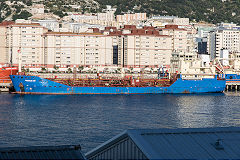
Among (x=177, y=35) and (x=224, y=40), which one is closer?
(x=177, y=35)

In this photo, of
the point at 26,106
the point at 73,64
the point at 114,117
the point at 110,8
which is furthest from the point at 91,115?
the point at 110,8

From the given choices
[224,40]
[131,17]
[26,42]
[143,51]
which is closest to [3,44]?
[26,42]

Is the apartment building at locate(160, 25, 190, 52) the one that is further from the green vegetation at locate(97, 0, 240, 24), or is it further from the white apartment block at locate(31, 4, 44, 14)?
the green vegetation at locate(97, 0, 240, 24)

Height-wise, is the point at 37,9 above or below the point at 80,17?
above


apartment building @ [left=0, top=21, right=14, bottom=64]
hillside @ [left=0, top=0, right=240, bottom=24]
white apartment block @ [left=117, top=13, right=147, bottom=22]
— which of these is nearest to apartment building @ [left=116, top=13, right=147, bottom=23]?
white apartment block @ [left=117, top=13, right=147, bottom=22]

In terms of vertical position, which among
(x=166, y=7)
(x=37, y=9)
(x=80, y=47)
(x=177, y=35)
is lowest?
(x=80, y=47)

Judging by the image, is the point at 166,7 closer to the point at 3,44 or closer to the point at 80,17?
the point at 80,17

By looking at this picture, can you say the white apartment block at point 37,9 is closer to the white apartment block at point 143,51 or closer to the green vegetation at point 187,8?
the green vegetation at point 187,8

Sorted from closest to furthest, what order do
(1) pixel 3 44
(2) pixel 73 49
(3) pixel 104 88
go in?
(3) pixel 104 88 < (2) pixel 73 49 < (1) pixel 3 44

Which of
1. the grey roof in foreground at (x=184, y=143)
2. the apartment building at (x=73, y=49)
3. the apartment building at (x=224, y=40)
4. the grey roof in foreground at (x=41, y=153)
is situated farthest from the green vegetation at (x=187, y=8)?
the grey roof in foreground at (x=41, y=153)
